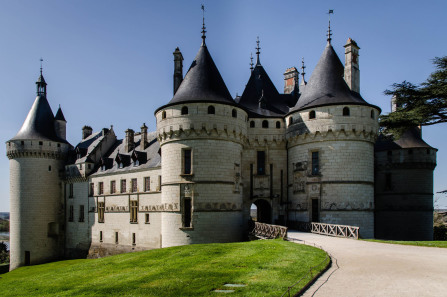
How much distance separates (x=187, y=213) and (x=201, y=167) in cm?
327

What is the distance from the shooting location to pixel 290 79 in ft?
124

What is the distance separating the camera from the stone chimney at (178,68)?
33.6 meters

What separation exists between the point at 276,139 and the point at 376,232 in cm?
1240

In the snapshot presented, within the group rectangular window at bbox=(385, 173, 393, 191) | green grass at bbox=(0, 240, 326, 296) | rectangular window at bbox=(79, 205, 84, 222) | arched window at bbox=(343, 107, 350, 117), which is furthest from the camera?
rectangular window at bbox=(79, 205, 84, 222)

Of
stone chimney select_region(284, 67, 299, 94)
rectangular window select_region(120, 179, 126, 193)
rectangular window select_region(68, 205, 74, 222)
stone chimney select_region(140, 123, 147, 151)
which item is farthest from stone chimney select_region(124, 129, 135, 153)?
stone chimney select_region(284, 67, 299, 94)

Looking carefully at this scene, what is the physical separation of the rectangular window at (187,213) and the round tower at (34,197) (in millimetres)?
24575

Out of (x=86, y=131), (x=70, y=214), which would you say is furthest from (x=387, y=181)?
(x=86, y=131)

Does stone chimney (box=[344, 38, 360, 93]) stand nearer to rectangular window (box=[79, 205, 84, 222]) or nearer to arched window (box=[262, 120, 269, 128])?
arched window (box=[262, 120, 269, 128])

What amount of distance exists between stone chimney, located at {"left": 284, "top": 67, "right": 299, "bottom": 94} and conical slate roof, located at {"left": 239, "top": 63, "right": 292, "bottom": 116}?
2.70 meters

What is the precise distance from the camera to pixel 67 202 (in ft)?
A: 149

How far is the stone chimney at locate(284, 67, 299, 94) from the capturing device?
1473 inches

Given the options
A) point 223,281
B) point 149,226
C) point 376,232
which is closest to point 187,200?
point 149,226

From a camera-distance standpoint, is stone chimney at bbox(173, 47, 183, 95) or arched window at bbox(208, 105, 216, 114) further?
stone chimney at bbox(173, 47, 183, 95)

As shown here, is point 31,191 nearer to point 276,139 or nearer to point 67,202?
point 67,202
